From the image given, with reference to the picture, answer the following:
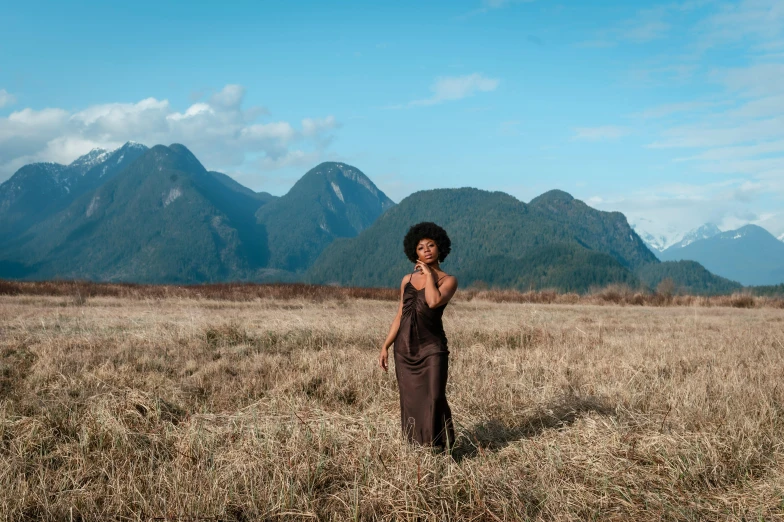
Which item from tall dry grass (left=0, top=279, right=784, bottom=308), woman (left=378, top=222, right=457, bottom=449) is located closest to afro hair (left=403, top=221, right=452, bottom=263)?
woman (left=378, top=222, right=457, bottom=449)

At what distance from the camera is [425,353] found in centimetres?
498

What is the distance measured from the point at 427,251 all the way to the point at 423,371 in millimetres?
1093

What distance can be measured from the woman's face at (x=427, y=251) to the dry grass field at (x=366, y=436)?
1677mm

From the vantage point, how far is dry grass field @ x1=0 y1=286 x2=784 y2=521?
399 centimetres

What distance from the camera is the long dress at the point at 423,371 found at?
4934mm

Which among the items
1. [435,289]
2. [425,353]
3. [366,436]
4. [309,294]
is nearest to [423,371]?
[425,353]

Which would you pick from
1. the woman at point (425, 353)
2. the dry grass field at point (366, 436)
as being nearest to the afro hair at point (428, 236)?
the woman at point (425, 353)

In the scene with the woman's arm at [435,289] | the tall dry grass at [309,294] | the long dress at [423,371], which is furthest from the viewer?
the tall dry grass at [309,294]

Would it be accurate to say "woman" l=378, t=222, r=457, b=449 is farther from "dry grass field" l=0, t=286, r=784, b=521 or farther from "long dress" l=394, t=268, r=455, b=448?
"dry grass field" l=0, t=286, r=784, b=521

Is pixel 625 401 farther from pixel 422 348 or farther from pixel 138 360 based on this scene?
pixel 138 360

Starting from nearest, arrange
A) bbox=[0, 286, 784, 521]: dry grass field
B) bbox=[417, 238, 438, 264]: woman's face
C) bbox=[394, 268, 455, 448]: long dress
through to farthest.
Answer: bbox=[0, 286, 784, 521]: dry grass field, bbox=[394, 268, 455, 448]: long dress, bbox=[417, 238, 438, 264]: woman's face

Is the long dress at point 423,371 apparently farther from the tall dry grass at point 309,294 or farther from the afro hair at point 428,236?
the tall dry grass at point 309,294

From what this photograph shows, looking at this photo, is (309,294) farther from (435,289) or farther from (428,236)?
(435,289)

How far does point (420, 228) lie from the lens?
5250mm
